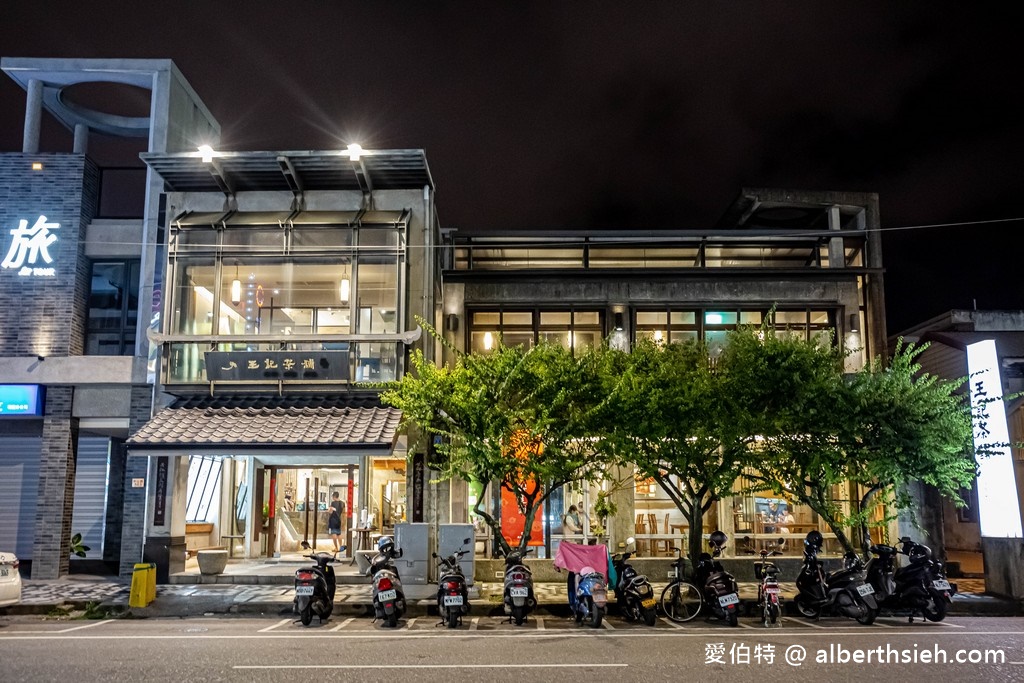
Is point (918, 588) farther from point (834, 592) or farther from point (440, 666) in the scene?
point (440, 666)

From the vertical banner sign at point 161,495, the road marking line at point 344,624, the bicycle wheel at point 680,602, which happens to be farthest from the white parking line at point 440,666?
the vertical banner sign at point 161,495

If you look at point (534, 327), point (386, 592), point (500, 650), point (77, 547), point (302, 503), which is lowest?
point (500, 650)

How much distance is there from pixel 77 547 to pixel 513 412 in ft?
39.7

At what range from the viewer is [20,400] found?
19.3 m

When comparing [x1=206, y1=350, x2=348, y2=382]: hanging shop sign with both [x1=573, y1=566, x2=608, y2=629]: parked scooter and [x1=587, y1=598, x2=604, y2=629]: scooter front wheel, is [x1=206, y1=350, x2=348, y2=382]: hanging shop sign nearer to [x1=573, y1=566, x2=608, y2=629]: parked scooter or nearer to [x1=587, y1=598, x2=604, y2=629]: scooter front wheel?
[x1=573, y1=566, x2=608, y2=629]: parked scooter

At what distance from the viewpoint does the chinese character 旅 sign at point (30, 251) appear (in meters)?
19.9

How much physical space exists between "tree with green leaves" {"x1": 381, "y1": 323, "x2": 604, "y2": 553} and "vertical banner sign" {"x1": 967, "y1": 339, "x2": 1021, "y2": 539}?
7.51m

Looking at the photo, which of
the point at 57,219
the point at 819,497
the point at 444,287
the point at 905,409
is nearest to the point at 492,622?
the point at 819,497

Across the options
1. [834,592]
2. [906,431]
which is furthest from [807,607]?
[906,431]

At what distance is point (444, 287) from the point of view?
21.4 metres

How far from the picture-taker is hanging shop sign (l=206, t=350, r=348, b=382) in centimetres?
1867

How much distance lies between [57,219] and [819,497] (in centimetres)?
1866

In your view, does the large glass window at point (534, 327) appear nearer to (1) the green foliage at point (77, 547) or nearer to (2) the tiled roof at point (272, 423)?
(2) the tiled roof at point (272, 423)

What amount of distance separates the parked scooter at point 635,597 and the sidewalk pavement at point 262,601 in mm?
977
